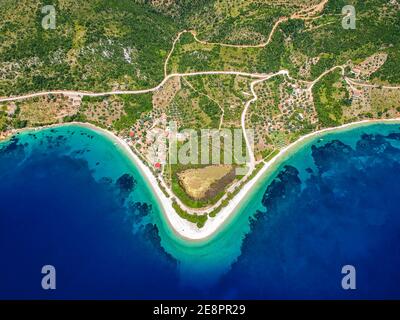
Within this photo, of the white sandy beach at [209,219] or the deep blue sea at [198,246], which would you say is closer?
the deep blue sea at [198,246]

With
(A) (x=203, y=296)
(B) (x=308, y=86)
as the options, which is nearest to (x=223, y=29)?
(B) (x=308, y=86)

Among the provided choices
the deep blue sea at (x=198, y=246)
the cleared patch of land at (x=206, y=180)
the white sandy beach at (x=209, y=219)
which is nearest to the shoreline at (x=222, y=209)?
the white sandy beach at (x=209, y=219)

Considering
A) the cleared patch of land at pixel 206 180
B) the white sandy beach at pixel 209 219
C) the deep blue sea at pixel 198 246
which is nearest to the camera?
the deep blue sea at pixel 198 246

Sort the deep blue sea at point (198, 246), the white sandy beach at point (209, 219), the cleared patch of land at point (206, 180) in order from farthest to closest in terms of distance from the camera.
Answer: the cleared patch of land at point (206, 180) < the white sandy beach at point (209, 219) < the deep blue sea at point (198, 246)

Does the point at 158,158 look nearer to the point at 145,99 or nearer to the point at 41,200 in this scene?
the point at 145,99

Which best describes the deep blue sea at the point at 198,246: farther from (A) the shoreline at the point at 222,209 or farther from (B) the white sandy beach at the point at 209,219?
(B) the white sandy beach at the point at 209,219

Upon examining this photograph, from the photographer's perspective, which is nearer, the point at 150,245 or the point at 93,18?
the point at 150,245

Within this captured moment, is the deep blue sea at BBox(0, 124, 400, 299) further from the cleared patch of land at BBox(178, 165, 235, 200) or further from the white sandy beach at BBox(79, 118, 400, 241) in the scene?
the cleared patch of land at BBox(178, 165, 235, 200)

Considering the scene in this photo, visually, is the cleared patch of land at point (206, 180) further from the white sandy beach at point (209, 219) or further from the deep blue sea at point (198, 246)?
the deep blue sea at point (198, 246)
